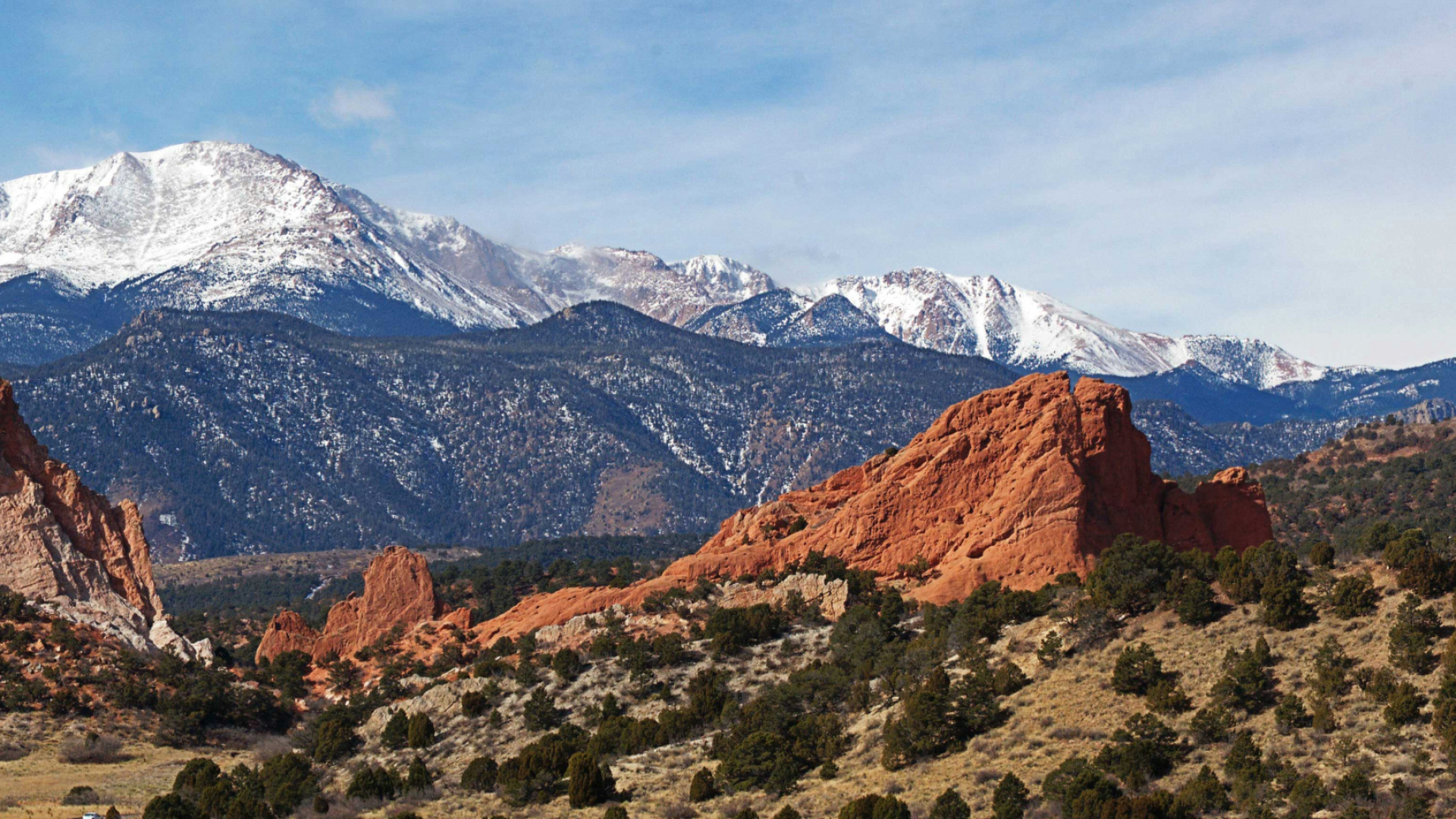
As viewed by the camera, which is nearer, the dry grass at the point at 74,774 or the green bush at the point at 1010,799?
the green bush at the point at 1010,799

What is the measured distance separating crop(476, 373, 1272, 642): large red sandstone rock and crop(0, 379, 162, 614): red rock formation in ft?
99.1

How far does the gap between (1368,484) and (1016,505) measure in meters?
87.8

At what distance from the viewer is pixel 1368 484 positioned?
161125 mm

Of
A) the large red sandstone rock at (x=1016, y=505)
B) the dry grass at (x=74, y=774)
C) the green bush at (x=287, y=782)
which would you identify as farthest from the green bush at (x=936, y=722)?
the dry grass at (x=74, y=774)

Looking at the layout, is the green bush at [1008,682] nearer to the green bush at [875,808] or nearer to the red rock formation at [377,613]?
the green bush at [875,808]

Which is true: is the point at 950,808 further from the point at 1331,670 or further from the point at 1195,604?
the point at 1195,604

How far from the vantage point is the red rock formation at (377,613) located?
108 metres

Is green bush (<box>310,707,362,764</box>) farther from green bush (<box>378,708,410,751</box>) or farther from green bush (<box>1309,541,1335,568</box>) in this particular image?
green bush (<box>1309,541,1335,568</box>)

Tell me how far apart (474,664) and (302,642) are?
20820 mm

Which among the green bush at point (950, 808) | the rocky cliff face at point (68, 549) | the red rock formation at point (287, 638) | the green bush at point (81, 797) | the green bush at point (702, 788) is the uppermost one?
the rocky cliff face at point (68, 549)

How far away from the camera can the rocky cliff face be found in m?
102

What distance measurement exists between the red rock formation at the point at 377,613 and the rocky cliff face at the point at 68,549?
7068 mm

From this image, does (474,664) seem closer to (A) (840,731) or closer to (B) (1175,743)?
(A) (840,731)

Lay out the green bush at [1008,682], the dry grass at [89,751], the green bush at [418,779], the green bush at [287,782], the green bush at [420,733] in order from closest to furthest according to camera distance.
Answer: the green bush at [1008,682] → the green bush at [287,782] → the green bush at [418,779] → the green bush at [420,733] → the dry grass at [89,751]
